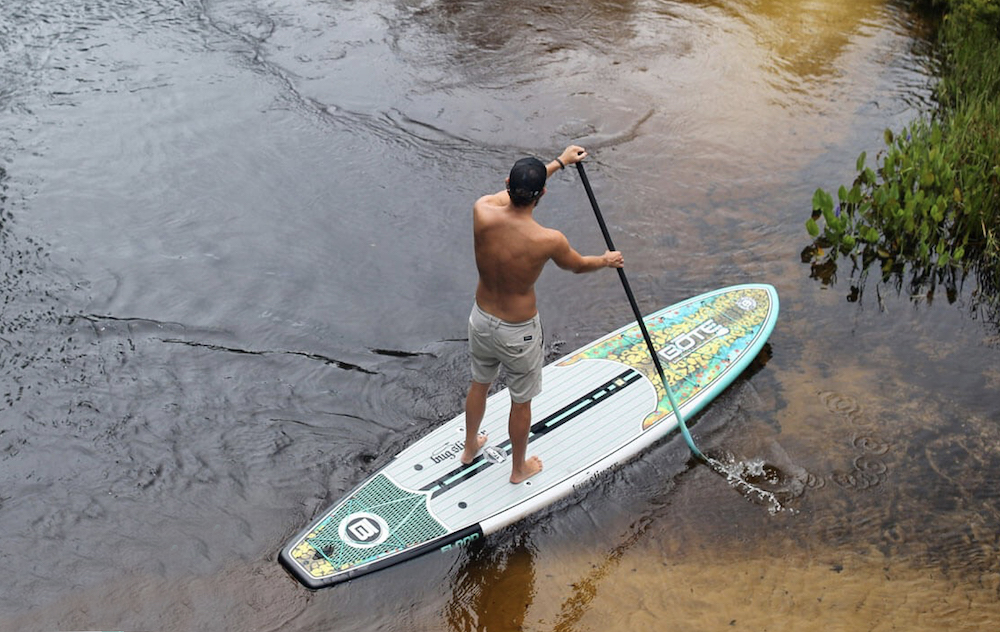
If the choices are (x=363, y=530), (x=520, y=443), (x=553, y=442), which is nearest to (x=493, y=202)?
(x=520, y=443)

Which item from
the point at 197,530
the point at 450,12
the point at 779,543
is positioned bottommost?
the point at 197,530

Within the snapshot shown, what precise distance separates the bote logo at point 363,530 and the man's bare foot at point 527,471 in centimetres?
84

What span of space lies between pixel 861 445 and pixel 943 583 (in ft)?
3.73

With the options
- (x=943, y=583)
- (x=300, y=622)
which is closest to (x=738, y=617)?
(x=943, y=583)

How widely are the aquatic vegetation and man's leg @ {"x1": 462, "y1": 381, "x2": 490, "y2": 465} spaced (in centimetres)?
400

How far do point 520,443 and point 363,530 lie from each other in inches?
41.1

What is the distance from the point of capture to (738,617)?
190 inches

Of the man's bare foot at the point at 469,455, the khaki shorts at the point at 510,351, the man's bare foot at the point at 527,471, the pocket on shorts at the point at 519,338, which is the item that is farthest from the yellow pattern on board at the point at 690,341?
the pocket on shorts at the point at 519,338

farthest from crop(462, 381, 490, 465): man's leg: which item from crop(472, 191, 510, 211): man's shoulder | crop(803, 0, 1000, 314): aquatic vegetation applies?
crop(803, 0, 1000, 314): aquatic vegetation

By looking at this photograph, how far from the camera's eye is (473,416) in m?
5.20

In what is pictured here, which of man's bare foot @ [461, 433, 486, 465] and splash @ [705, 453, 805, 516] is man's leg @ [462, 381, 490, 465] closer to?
man's bare foot @ [461, 433, 486, 465]

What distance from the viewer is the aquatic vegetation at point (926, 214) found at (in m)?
7.52

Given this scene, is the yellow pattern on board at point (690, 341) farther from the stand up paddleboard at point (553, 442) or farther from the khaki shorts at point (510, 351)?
the khaki shorts at point (510, 351)

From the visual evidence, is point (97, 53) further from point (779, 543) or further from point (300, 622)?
point (779, 543)
